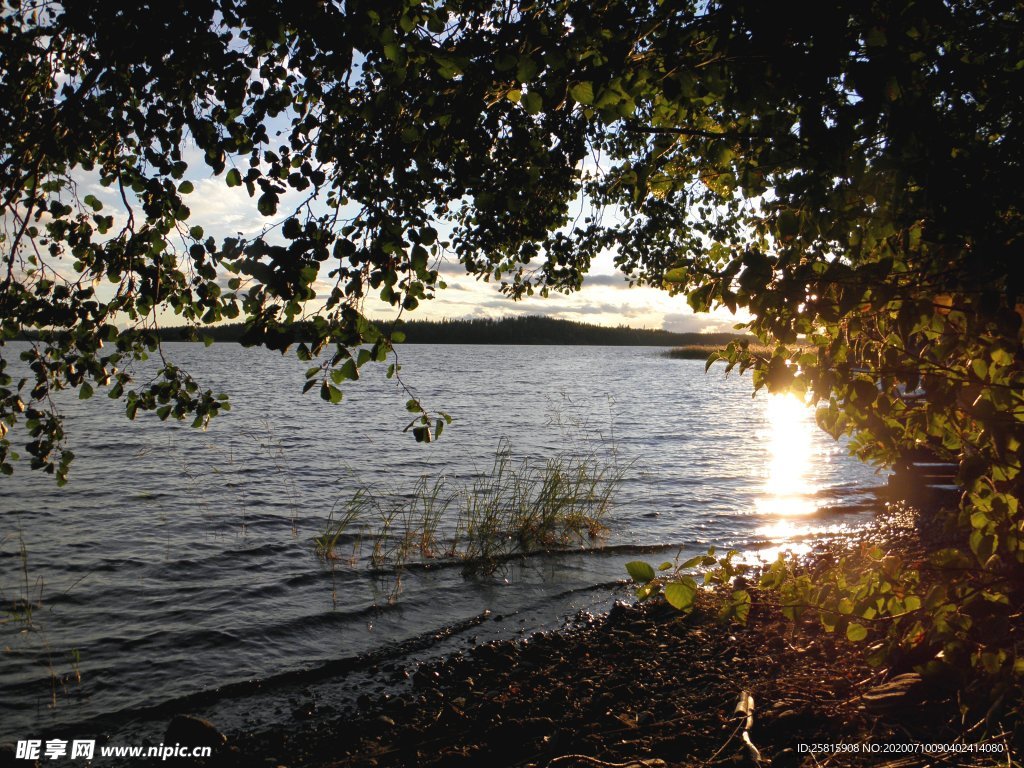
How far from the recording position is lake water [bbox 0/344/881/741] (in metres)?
7.48

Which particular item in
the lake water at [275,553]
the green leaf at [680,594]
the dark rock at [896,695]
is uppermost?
the green leaf at [680,594]

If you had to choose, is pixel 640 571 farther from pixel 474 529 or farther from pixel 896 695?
pixel 474 529

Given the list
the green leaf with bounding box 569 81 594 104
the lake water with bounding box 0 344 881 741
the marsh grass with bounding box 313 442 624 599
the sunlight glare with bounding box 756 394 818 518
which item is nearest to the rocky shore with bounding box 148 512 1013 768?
the lake water with bounding box 0 344 881 741

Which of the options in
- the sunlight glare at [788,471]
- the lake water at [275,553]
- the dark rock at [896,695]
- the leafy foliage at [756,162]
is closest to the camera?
the leafy foliage at [756,162]

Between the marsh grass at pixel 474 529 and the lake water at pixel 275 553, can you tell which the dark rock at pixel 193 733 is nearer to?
the lake water at pixel 275 553

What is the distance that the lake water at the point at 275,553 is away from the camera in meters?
7.48

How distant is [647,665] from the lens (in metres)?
6.83

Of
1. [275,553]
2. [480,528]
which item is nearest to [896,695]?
[480,528]

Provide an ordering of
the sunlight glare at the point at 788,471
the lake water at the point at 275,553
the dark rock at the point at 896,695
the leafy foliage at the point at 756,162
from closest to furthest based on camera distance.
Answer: the leafy foliage at the point at 756,162, the dark rock at the point at 896,695, the lake water at the point at 275,553, the sunlight glare at the point at 788,471

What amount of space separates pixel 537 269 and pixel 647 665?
4.30 meters

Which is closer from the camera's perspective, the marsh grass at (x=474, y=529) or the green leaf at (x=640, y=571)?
the green leaf at (x=640, y=571)

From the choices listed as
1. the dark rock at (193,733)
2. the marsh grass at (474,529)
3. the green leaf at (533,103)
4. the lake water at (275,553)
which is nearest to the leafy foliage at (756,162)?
the green leaf at (533,103)

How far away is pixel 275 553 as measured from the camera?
11961 mm

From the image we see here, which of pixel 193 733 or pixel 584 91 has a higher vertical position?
pixel 584 91
